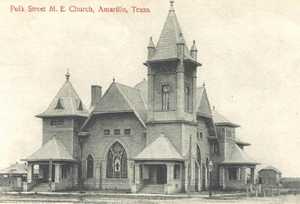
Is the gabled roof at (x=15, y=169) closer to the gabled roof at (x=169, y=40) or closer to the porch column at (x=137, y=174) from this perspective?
the porch column at (x=137, y=174)

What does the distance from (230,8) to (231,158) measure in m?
22.9

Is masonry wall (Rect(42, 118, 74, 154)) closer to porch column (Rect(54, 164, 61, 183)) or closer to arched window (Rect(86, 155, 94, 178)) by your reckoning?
arched window (Rect(86, 155, 94, 178))

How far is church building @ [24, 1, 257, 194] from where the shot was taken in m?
46.9

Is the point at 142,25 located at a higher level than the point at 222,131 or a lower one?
higher

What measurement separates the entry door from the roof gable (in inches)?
323

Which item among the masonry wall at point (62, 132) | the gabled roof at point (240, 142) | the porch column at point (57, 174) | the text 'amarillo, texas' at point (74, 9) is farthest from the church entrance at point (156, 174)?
the text 'amarillo, texas' at point (74, 9)

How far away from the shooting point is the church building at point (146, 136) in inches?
1848

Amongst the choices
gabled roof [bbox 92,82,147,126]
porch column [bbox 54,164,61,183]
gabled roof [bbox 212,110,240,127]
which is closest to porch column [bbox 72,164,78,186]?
porch column [bbox 54,164,61,183]

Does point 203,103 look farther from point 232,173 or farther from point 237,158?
point 232,173

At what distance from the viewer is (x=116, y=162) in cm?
5022

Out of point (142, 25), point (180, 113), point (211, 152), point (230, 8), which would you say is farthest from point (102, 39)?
point (211, 152)

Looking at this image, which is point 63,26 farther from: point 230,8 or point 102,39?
point 230,8

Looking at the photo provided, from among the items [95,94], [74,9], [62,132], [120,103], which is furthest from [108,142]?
[74,9]

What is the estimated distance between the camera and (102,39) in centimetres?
4306
